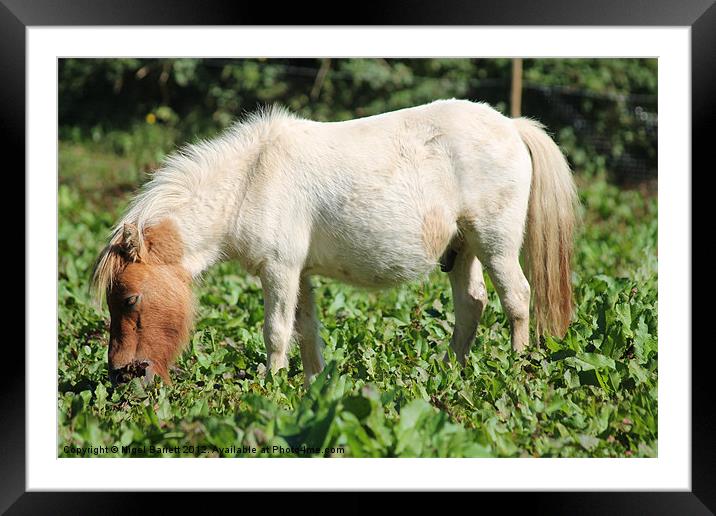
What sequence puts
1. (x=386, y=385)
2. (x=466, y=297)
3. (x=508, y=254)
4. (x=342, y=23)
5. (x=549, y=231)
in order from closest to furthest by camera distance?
(x=342, y=23)
(x=386, y=385)
(x=508, y=254)
(x=549, y=231)
(x=466, y=297)

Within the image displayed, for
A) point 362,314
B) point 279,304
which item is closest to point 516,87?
point 362,314

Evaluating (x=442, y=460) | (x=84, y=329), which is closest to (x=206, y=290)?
(x=84, y=329)

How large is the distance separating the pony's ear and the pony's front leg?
0.80m

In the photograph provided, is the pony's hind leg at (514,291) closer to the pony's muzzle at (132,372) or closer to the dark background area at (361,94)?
the pony's muzzle at (132,372)

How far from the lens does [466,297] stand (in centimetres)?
590

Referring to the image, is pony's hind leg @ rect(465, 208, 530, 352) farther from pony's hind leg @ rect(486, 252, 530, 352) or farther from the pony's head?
the pony's head

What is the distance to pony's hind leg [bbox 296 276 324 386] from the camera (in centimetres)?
559

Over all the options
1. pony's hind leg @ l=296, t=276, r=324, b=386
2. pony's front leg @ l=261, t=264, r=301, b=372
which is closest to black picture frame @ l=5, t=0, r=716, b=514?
pony's front leg @ l=261, t=264, r=301, b=372

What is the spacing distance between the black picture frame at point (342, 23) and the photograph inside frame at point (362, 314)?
0.91 ft

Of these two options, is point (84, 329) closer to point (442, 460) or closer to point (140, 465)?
point (140, 465)

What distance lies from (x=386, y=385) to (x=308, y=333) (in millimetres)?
779

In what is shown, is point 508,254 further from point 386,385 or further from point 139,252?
point 139,252

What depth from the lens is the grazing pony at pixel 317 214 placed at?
5.17 metres

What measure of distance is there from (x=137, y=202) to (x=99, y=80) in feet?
27.4
